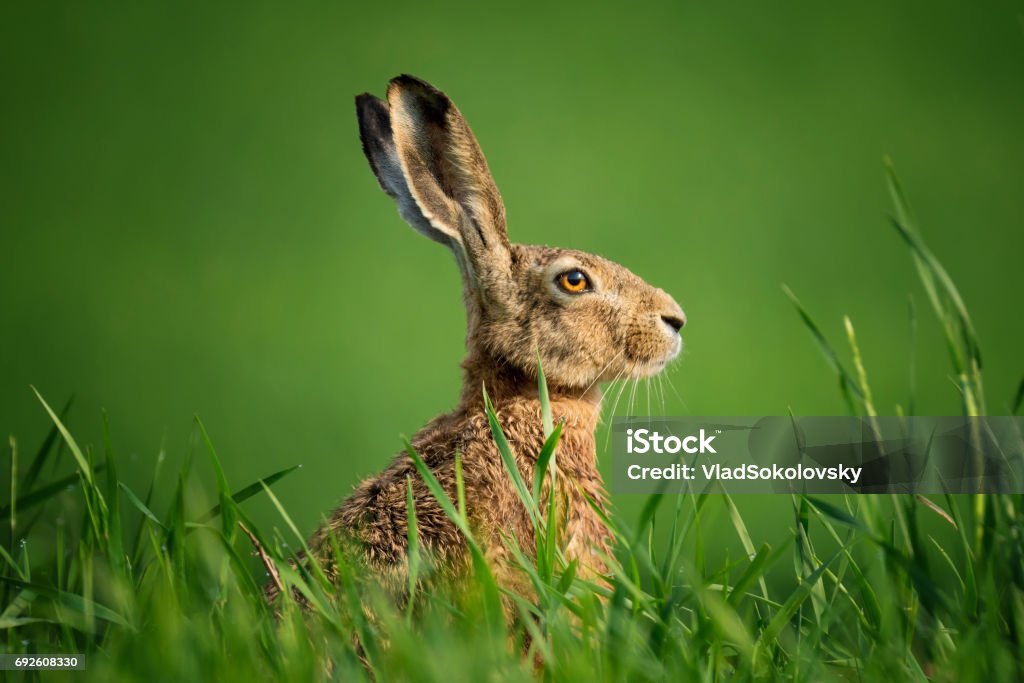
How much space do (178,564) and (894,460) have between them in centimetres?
123

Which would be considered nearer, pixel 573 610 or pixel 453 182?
pixel 573 610

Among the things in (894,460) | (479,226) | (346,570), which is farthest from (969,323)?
(479,226)

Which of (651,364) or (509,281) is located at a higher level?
(509,281)

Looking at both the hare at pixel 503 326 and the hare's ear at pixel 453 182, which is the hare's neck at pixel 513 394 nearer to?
the hare at pixel 503 326

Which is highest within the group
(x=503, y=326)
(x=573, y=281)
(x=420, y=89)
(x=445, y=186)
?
(x=420, y=89)

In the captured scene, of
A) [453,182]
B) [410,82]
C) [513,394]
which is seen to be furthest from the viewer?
[453,182]

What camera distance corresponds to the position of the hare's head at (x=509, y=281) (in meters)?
2.50

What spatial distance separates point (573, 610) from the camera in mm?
1565

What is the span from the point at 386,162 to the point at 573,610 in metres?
1.44

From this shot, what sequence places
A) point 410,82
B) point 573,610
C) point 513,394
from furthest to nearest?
1. point 513,394
2. point 410,82
3. point 573,610

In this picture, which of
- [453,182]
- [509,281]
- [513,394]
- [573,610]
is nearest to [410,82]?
[453,182]

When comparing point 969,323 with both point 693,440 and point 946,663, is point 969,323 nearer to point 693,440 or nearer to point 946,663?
point 946,663

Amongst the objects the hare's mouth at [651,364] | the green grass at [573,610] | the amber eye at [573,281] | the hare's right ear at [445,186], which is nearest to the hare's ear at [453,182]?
the hare's right ear at [445,186]

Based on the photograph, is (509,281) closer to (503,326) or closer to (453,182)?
(503,326)
